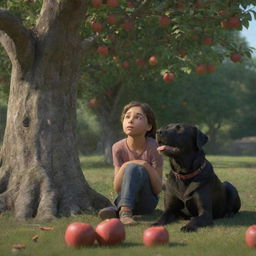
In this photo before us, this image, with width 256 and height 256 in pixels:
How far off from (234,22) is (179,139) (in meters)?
3.46

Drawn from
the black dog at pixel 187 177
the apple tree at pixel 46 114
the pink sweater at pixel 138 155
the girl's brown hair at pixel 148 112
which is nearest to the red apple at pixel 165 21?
the apple tree at pixel 46 114

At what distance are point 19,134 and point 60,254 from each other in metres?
3.85

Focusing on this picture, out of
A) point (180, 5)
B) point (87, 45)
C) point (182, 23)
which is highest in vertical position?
point (180, 5)

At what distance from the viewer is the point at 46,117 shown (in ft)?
30.7

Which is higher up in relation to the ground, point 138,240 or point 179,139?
point 179,139

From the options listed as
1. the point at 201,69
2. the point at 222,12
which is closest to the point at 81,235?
the point at 222,12

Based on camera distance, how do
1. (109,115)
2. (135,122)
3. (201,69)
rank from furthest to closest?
(109,115)
(201,69)
(135,122)

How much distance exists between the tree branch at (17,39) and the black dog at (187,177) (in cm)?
284

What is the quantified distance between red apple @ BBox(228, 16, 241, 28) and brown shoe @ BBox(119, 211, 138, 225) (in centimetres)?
427

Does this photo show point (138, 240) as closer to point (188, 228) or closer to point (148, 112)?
point (188, 228)

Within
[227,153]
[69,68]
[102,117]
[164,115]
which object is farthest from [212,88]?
[69,68]

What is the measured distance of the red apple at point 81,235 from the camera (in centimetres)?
597

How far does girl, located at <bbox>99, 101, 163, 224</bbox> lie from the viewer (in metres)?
7.88

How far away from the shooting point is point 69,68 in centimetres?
964
